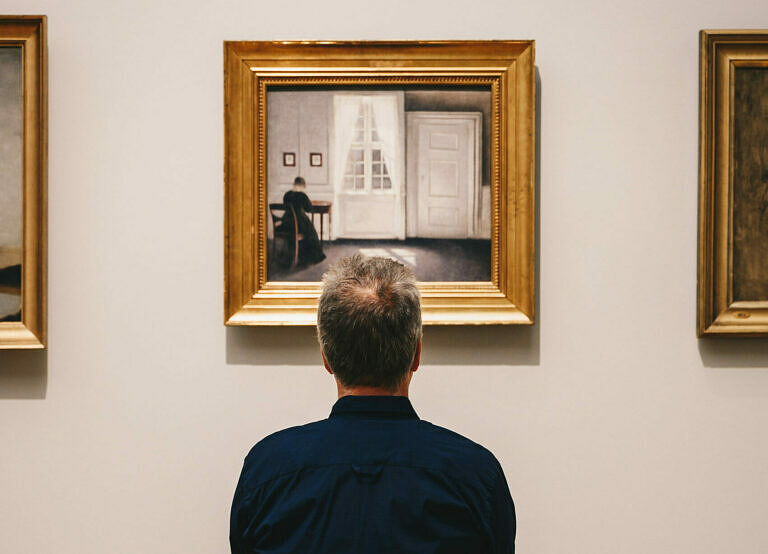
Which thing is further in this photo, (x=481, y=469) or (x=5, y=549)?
(x=5, y=549)

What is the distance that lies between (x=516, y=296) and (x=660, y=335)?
0.37 m

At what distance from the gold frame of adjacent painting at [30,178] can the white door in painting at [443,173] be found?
2.83 ft

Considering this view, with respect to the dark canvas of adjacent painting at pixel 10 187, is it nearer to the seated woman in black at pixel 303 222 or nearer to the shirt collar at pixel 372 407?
the seated woman in black at pixel 303 222

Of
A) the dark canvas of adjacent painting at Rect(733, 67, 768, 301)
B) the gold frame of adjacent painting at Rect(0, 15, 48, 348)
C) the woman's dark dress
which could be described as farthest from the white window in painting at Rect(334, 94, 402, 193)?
the dark canvas of adjacent painting at Rect(733, 67, 768, 301)

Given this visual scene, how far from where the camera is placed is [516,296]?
1523 millimetres

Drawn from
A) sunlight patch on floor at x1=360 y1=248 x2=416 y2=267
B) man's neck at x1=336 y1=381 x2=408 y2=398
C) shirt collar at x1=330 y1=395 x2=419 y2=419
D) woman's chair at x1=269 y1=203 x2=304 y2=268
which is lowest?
shirt collar at x1=330 y1=395 x2=419 y2=419

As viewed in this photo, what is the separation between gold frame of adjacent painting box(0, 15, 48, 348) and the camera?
151 centimetres

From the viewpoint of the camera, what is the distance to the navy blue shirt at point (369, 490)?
0.88 metres

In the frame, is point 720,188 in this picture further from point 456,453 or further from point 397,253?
point 456,453

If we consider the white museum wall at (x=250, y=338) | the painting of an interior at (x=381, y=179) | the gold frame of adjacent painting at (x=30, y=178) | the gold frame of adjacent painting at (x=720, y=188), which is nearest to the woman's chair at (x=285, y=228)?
the painting of an interior at (x=381, y=179)

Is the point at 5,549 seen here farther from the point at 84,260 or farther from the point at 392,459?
the point at 392,459

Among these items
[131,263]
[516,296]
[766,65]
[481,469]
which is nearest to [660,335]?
[516,296]

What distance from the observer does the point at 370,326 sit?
961 mm

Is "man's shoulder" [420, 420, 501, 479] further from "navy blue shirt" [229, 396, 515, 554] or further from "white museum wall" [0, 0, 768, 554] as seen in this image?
"white museum wall" [0, 0, 768, 554]
